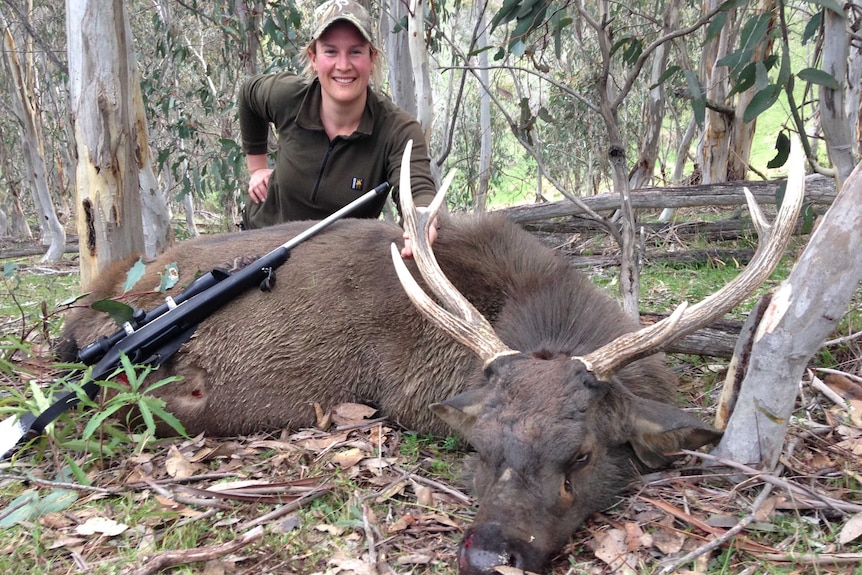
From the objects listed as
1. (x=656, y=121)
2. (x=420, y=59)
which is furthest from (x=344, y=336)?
(x=656, y=121)

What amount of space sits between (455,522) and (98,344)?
6.55 ft

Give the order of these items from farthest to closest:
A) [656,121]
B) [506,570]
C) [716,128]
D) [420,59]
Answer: [716,128], [420,59], [656,121], [506,570]

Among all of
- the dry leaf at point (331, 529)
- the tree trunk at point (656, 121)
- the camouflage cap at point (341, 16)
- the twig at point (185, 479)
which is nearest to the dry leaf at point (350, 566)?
the dry leaf at point (331, 529)

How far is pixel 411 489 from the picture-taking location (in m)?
2.86

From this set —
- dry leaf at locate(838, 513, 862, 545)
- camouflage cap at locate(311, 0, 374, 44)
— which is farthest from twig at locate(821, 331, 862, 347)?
camouflage cap at locate(311, 0, 374, 44)

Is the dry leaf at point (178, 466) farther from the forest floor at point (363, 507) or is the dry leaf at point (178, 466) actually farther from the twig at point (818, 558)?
the twig at point (818, 558)

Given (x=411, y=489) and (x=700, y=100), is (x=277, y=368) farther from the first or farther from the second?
(x=700, y=100)

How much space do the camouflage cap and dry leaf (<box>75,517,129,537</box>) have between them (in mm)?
3178

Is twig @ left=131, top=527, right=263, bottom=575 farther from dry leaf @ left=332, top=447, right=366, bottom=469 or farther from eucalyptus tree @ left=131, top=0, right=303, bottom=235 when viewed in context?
eucalyptus tree @ left=131, top=0, right=303, bottom=235

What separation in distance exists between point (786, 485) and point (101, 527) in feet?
8.07

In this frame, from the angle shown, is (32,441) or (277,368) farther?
(277,368)

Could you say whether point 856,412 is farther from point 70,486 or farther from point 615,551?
point 70,486

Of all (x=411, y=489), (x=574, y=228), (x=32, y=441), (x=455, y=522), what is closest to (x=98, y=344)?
(x=32, y=441)

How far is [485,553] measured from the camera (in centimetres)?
210
